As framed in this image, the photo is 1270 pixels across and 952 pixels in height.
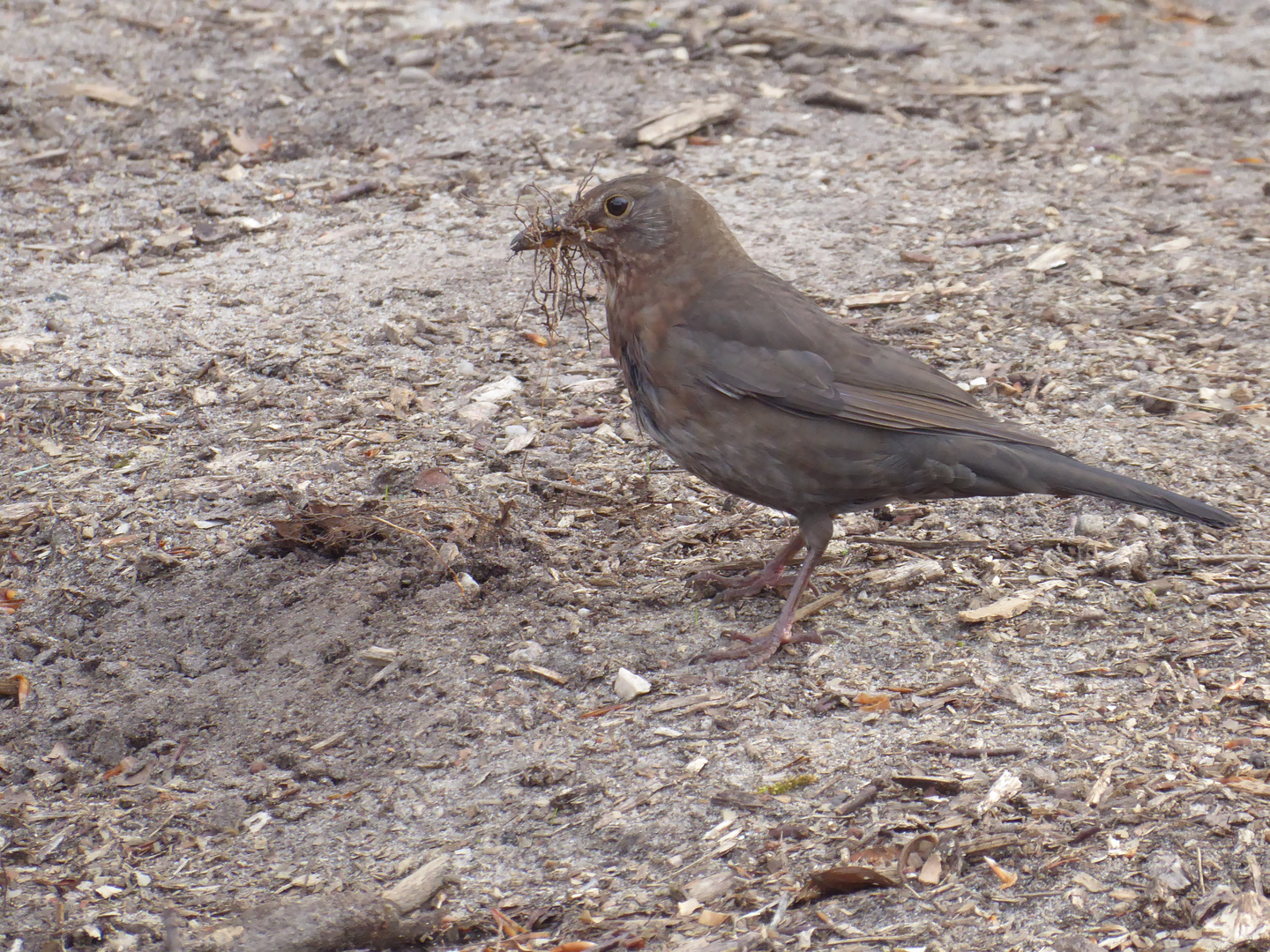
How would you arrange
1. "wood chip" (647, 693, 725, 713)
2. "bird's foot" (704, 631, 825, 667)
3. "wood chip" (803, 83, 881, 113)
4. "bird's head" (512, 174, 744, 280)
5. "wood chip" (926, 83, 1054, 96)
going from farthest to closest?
"wood chip" (926, 83, 1054, 96) → "wood chip" (803, 83, 881, 113) → "bird's head" (512, 174, 744, 280) → "bird's foot" (704, 631, 825, 667) → "wood chip" (647, 693, 725, 713)

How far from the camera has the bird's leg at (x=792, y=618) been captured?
13.9 ft

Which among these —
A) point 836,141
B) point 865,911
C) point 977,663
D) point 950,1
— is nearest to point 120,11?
point 836,141

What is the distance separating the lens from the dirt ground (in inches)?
132

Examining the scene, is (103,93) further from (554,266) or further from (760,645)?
(760,645)

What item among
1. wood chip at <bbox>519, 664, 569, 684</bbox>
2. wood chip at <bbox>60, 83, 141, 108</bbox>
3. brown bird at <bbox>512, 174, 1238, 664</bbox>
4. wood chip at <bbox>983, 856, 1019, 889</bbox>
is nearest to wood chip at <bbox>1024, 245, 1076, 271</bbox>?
brown bird at <bbox>512, 174, 1238, 664</bbox>

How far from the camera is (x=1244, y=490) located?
493 cm

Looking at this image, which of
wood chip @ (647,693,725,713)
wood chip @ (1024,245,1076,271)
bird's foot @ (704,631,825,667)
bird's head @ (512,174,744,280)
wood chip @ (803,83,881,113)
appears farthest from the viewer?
wood chip @ (803,83,881,113)

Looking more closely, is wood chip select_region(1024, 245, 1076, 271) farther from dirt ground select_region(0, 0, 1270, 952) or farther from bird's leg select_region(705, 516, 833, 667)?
bird's leg select_region(705, 516, 833, 667)

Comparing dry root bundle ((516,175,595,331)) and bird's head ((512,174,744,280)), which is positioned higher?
bird's head ((512,174,744,280))

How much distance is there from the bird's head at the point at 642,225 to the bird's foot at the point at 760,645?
51.3 inches

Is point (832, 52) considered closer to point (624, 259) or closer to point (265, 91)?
point (265, 91)

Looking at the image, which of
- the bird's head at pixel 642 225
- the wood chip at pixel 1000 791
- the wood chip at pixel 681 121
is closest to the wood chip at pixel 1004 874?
the wood chip at pixel 1000 791

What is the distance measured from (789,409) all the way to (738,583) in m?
0.68

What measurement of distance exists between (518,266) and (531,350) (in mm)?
780
